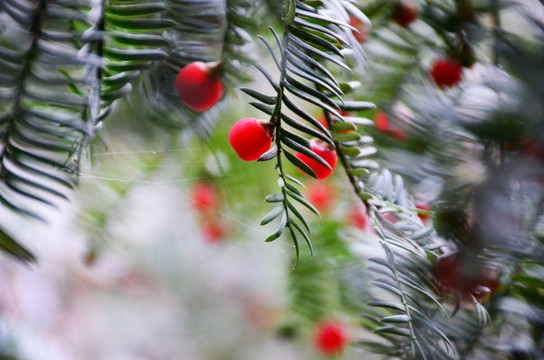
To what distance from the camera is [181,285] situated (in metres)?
0.74

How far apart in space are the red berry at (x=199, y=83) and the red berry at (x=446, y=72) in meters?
0.21

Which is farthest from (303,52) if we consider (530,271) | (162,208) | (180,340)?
(180,340)

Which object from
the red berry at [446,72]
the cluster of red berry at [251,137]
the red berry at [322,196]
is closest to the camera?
the cluster of red berry at [251,137]

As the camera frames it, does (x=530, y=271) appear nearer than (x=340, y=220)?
Yes

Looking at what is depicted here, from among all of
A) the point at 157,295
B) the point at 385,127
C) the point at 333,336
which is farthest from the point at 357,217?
the point at 157,295

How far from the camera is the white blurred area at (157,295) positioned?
0.64 metres

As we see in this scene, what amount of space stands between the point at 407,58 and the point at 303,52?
0.76 feet

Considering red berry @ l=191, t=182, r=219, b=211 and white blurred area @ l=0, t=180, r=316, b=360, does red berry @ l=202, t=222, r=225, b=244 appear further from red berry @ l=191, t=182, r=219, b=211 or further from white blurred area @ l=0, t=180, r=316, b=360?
red berry @ l=191, t=182, r=219, b=211

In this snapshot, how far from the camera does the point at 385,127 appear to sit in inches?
16.3

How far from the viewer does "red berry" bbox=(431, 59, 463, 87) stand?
0.39 m

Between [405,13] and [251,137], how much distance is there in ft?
0.79

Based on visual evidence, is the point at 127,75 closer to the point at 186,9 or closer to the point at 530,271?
the point at 186,9

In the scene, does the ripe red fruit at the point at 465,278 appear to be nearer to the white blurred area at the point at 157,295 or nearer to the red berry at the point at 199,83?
the red berry at the point at 199,83

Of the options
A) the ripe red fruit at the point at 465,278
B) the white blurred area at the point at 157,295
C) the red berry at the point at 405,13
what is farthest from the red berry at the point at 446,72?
the white blurred area at the point at 157,295
